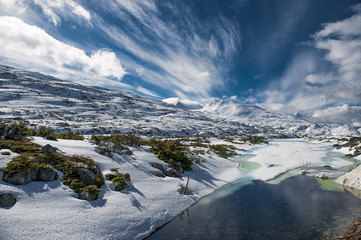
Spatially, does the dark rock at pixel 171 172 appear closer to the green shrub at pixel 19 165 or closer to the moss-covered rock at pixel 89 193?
the moss-covered rock at pixel 89 193

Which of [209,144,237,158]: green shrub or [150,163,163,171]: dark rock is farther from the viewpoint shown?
[209,144,237,158]: green shrub

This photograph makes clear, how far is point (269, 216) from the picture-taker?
13352 mm

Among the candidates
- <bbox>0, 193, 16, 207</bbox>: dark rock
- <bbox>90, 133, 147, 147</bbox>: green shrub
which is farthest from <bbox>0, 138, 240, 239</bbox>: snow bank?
<bbox>90, 133, 147, 147</bbox>: green shrub

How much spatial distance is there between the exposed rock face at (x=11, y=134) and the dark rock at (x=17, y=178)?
7.12 metres

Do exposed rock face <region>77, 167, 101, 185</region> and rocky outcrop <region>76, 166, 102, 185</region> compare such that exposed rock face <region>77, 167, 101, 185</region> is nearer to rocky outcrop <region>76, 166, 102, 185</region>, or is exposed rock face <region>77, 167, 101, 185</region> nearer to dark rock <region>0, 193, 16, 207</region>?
rocky outcrop <region>76, 166, 102, 185</region>

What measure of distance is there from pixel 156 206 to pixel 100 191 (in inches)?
176

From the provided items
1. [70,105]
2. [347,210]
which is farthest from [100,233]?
[70,105]

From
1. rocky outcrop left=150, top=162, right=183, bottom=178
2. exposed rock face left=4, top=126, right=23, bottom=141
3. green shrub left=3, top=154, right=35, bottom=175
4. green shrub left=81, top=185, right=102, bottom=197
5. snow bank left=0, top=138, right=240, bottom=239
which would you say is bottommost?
snow bank left=0, top=138, right=240, bottom=239

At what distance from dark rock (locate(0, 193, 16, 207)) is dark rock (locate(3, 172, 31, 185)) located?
1403mm

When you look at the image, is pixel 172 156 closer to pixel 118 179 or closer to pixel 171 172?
pixel 171 172

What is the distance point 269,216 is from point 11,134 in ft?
77.1

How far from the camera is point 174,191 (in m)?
16.7

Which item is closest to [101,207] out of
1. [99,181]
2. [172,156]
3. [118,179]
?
[99,181]

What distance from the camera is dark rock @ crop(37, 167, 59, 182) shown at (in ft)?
38.4
